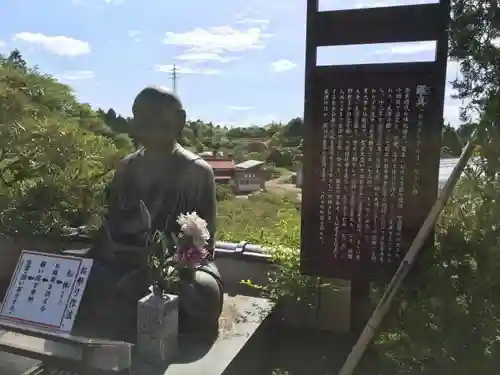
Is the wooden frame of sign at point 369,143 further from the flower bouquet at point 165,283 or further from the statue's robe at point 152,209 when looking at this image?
the flower bouquet at point 165,283

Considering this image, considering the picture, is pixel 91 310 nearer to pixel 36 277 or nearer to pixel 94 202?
pixel 36 277

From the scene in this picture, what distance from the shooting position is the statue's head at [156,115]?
3.46 metres

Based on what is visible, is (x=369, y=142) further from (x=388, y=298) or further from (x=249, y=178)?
(x=249, y=178)

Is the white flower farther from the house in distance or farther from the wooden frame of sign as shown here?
the house in distance

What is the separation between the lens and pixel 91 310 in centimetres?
331

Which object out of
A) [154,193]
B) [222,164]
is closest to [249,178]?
[222,164]

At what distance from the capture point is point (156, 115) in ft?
11.4

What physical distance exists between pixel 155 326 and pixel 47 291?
703mm

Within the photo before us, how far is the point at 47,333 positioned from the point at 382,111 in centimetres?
239

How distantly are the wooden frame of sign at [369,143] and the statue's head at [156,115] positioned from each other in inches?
37.2

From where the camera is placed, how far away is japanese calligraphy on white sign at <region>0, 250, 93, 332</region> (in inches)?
114

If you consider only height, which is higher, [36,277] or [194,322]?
[36,277]

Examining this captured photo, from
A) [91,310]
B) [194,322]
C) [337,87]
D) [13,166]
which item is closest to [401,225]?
[337,87]

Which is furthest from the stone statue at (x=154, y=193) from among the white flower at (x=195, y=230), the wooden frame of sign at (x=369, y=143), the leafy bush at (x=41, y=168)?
the leafy bush at (x=41, y=168)
